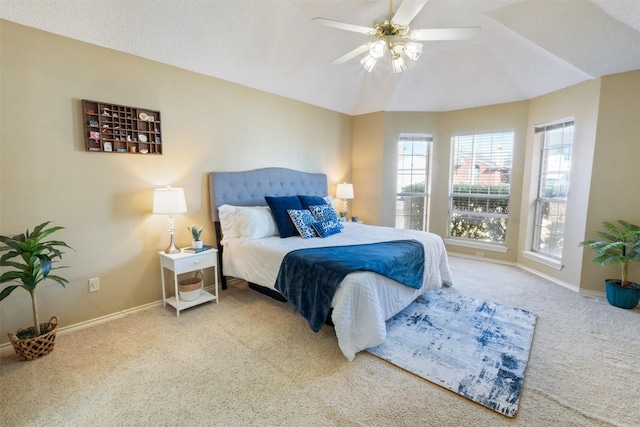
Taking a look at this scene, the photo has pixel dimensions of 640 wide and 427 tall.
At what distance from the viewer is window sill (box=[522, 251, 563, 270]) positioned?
12.6 ft

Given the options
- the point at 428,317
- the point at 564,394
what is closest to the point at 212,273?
the point at 428,317

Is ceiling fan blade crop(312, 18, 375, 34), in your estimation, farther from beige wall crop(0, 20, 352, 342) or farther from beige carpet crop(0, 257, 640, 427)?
beige carpet crop(0, 257, 640, 427)

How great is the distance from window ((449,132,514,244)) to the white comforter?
1848 millimetres

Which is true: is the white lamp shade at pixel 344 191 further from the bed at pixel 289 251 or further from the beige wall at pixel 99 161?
the beige wall at pixel 99 161

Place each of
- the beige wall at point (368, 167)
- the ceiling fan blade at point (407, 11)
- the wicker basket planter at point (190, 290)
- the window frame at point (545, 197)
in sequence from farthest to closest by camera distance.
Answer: the beige wall at point (368, 167) < the window frame at point (545, 197) < the wicker basket planter at point (190, 290) < the ceiling fan blade at point (407, 11)

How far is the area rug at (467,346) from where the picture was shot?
74.4 inches

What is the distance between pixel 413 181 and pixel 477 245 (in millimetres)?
1520

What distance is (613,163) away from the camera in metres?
3.24

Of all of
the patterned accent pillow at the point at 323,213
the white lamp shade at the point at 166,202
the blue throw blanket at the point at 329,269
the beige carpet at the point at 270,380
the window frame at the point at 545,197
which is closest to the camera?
the beige carpet at the point at 270,380

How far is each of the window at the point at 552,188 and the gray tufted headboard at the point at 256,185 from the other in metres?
3.29

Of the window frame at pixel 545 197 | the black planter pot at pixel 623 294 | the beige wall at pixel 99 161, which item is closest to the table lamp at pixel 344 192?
the beige wall at pixel 99 161

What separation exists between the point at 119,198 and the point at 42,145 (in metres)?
0.69

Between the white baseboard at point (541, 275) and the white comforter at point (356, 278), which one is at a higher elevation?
the white comforter at point (356, 278)

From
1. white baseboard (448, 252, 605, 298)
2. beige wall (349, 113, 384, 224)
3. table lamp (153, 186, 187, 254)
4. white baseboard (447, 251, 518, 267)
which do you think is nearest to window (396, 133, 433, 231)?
beige wall (349, 113, 384, 224)
